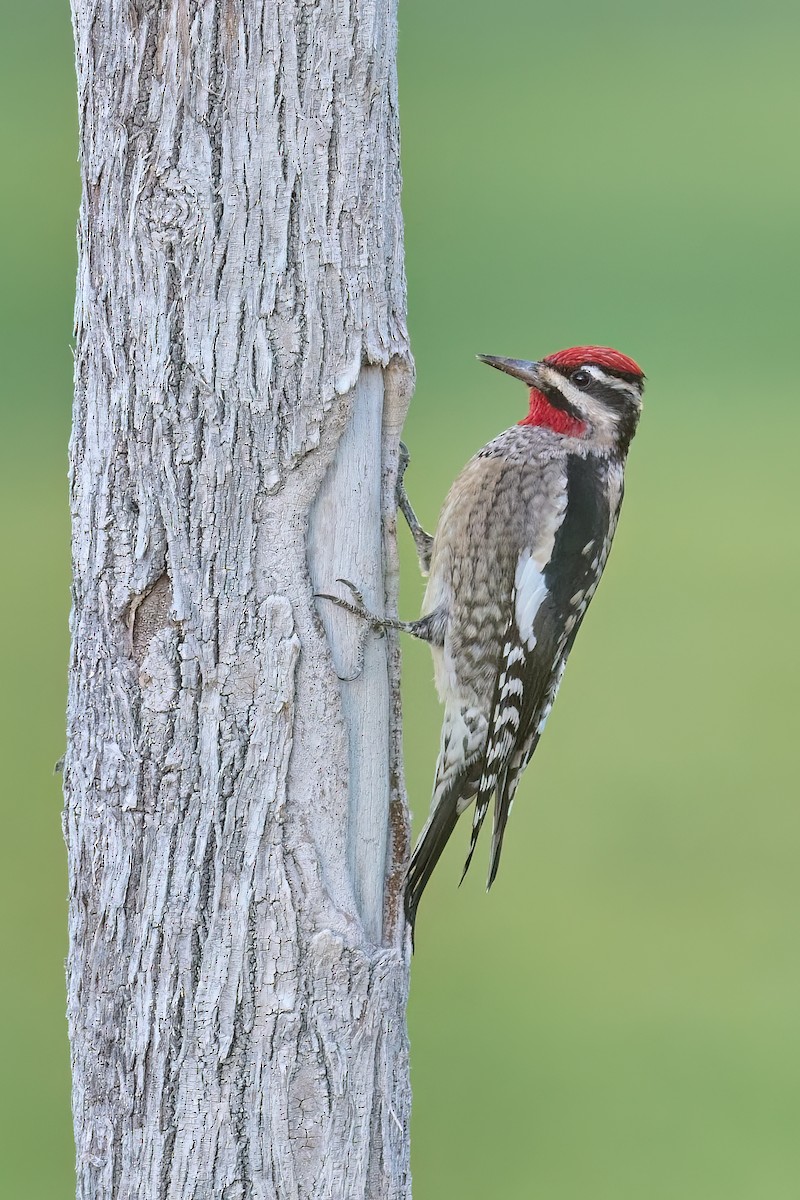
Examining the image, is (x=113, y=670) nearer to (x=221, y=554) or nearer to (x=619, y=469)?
(x=221, y=554)

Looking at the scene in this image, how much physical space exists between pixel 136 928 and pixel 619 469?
1.06m

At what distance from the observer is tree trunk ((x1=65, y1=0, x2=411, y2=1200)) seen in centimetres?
122

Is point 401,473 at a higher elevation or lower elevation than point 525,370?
lower

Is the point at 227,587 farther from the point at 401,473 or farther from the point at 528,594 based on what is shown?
the point at 528,594

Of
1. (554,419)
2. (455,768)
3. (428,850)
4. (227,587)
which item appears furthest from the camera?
(554,419)

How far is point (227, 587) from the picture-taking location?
1.26m

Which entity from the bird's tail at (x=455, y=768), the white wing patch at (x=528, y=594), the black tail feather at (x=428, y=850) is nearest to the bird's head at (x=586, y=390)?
the white wing patch at (x=528, y=594)

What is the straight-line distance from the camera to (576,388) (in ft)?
5.99

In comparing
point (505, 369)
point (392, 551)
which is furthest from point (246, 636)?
point (505, 369)

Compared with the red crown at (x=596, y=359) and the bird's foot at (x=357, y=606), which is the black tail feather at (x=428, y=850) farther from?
the red crown at (x=596, y=359)

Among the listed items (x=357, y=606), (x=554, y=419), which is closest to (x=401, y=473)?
(x=357, y=606)

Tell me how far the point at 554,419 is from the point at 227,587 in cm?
78

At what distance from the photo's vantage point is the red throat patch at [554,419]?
1854 mm

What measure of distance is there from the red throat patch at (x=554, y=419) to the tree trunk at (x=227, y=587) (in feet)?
1.85
